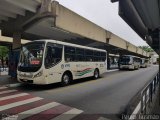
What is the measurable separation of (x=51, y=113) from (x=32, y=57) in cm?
606

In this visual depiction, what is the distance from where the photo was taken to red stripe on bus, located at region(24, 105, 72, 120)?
21.1 feet

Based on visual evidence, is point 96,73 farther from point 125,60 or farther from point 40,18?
point 125,60

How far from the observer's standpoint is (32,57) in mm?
12430

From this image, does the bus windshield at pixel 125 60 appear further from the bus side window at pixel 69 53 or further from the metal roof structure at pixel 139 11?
the metal roof structure at pixel 139 11

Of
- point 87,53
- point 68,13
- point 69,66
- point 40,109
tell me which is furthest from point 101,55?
point 40,109

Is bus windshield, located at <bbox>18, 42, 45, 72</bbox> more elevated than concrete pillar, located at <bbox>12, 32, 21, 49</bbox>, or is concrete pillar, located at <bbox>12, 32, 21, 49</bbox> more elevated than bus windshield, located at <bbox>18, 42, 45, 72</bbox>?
concrete pillar, located at <bbox>12, 32, 21, 49</bbox>

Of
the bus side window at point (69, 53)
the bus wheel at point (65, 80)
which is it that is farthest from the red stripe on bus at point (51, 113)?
the bus side window at point (69, 53)

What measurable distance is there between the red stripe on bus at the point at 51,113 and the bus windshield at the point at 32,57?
4.60 meters

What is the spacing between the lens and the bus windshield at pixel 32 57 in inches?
475

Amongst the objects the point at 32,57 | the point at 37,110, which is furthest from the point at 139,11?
the point at 32,57

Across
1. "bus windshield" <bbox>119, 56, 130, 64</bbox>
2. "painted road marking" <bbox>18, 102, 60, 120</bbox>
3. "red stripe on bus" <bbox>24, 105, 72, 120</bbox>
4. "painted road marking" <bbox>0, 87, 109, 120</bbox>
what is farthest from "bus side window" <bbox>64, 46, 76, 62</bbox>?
"bus windshield" <bbox>119, 56, 130, 64</bbox>

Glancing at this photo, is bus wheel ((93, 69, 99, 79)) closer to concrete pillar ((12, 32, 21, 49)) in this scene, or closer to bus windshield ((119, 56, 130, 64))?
concrete pillar ((12, 32, 21, 49))

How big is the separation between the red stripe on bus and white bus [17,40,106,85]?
4370 mm

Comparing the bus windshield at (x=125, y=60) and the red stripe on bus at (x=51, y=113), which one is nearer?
the red stripe on bus at (x=51, y=113)
